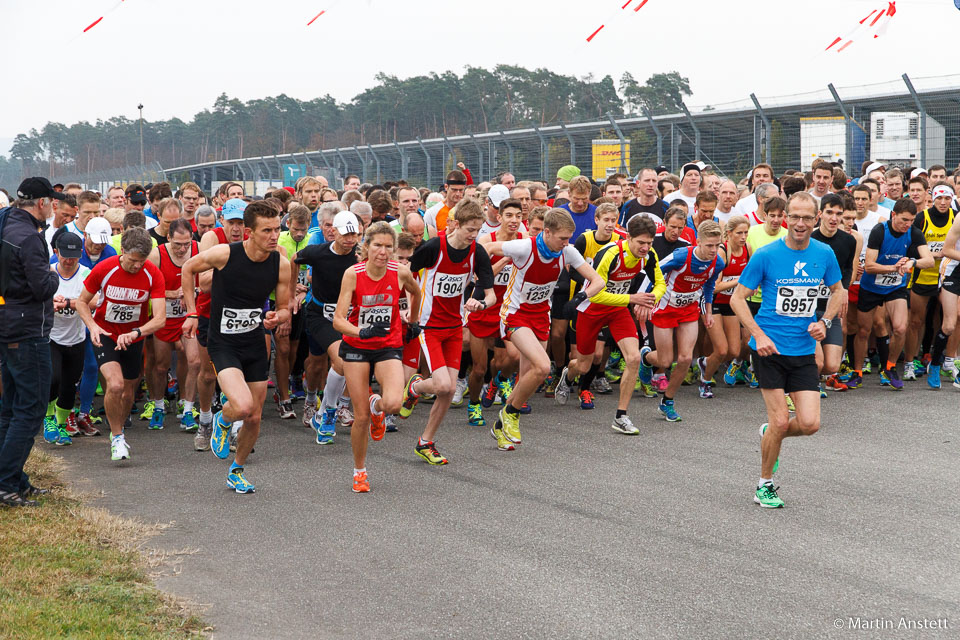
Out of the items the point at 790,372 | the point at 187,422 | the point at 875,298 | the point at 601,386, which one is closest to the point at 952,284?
the point at 875,298

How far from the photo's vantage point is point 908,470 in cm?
803

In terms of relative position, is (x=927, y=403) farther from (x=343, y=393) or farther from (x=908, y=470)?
(x=343, y=393)

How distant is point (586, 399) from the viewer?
11.1 meters

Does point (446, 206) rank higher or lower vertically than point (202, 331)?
higher

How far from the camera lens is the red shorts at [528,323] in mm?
9406

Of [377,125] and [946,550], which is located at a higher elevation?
[377,125]

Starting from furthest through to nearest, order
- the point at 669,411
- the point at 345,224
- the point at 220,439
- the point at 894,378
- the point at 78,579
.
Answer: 1. the point at 894,378
2. the point at 669,411
3. the point at 345,224
4. the point at 220,439
5. the point at 78,579

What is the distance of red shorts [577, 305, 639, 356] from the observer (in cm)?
986

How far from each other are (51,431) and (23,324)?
275cm

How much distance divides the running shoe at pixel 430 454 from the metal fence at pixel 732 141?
11.4 meters

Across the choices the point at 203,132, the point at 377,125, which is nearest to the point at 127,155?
the point at 203,132

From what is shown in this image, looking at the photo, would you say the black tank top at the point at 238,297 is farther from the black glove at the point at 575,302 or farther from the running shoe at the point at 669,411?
the running shoe at the point at 669,411

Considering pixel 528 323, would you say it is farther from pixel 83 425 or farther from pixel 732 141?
pixel 732 141

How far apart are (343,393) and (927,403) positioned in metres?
6.12
